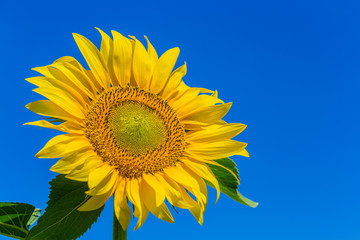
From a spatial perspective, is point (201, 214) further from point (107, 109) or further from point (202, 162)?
point (107, 109)

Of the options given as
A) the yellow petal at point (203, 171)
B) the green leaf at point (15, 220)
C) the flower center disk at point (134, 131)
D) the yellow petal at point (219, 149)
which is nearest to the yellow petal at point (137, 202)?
the flower center disk at point (134, 131)

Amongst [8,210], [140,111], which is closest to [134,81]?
[140,111]

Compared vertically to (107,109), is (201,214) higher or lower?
lower

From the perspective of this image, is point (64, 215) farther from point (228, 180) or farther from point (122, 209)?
point (228, 180)

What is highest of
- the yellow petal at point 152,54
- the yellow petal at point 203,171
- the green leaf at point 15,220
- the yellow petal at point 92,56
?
the yellow petal at point 152,54

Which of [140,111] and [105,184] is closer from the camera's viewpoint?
[105,184]

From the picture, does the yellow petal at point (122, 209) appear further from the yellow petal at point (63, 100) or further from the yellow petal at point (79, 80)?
the yellow petal at point (79, 80)
